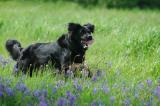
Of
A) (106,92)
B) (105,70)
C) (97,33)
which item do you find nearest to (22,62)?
(105,70)

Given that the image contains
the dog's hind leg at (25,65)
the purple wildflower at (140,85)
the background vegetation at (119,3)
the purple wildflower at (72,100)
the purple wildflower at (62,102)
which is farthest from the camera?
the background vegetation at (119,3)

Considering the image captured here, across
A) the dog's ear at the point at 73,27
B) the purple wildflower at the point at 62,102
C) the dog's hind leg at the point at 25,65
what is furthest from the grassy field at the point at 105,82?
the dog's ear at the point at 73,27

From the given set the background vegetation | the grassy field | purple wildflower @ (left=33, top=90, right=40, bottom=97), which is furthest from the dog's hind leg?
the background vegetation

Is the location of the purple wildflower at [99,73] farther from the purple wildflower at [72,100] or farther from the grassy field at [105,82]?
the purple wildflower at [72,100]

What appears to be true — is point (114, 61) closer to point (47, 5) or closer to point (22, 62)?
point (22, 62)

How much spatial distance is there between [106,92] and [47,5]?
27.0m

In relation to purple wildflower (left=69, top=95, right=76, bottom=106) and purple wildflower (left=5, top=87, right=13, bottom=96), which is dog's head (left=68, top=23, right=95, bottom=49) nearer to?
purple wildflower (left=69, top=95, right=76, bottom=106)

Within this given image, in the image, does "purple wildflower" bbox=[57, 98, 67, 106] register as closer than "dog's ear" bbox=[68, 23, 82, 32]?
Yes

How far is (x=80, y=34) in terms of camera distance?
9.26 m

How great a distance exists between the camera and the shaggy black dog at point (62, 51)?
923 centimetres

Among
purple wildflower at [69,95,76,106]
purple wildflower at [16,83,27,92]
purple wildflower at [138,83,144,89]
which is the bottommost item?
purple wildflower at [138,83,144,89]

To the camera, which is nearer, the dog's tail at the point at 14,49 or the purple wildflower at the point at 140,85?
the purple wildflower at the point at 140,85

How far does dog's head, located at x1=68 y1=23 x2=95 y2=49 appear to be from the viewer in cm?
914

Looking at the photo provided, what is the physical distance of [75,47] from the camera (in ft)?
30.9
